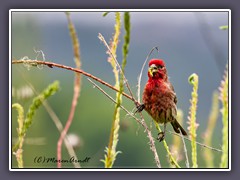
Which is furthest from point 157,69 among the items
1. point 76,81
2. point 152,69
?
point 76,81

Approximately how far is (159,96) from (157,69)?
21 centimetres

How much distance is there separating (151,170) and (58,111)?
8.54 metres

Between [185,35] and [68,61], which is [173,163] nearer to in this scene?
[185,35]

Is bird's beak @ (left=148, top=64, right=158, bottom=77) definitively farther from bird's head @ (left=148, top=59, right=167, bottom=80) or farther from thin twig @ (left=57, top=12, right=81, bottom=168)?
thin twig @ (left=57, top=12, right=81, bottom=168)

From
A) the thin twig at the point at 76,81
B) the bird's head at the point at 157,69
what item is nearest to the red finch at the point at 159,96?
the bird's head at the point at 157,69

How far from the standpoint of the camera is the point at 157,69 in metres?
3.75

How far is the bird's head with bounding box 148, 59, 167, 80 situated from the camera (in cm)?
369

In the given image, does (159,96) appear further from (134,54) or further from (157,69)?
(134,54)

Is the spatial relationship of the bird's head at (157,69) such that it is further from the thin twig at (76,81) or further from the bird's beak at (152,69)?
the thin twig at (76,81)

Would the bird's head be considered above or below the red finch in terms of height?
above

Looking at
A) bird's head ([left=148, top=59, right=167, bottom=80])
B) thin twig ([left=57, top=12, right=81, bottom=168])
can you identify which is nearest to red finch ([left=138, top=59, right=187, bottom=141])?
bird's head ([left=148, top=59, right=167, bottom=80])

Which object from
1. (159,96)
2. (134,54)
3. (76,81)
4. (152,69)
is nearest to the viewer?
(76,81)
